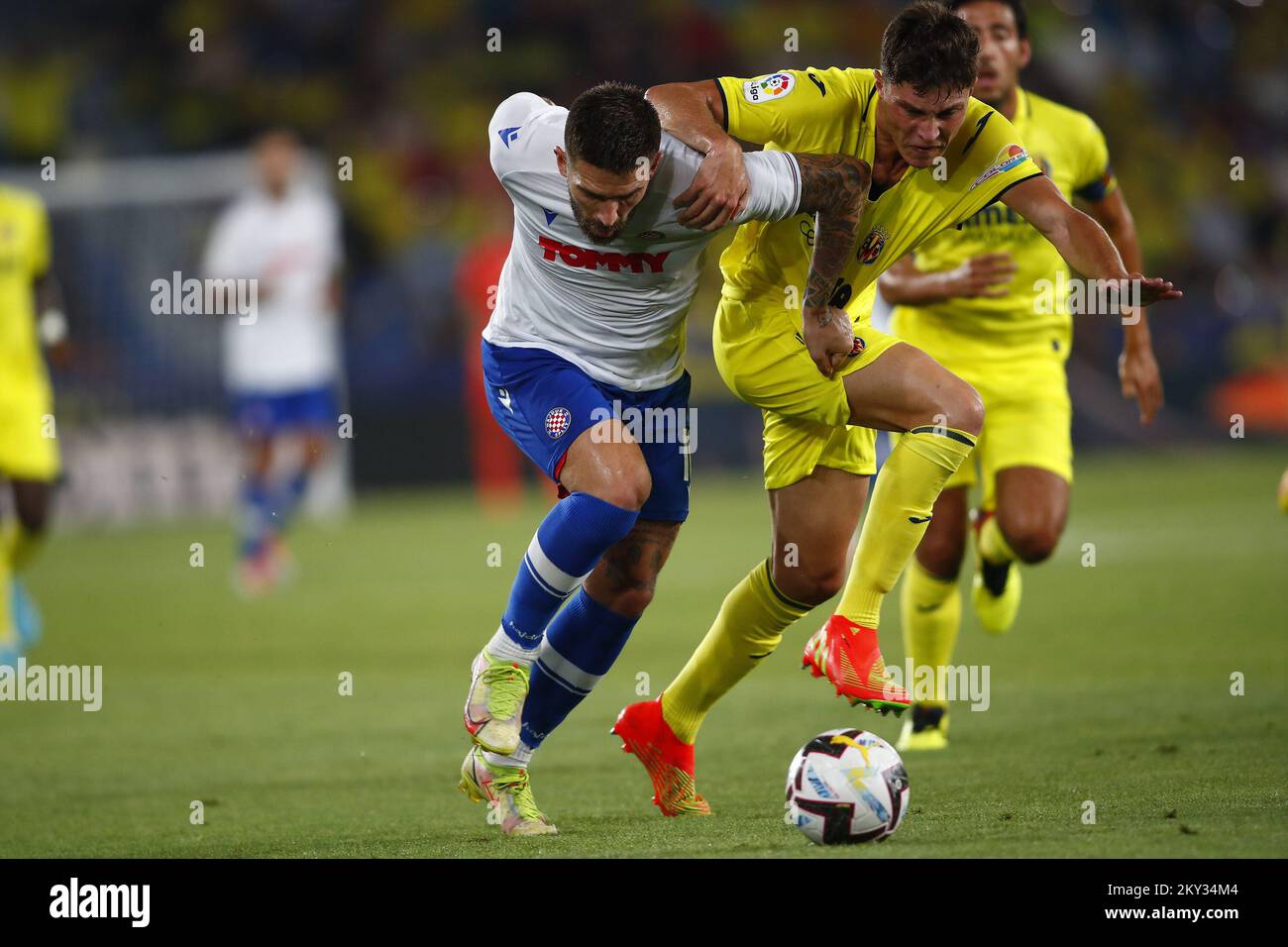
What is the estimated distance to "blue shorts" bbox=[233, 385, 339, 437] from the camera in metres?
13.7

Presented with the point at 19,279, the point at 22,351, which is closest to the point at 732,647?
the point at 22,351

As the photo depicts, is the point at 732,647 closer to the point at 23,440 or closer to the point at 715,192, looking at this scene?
the point at 715,192

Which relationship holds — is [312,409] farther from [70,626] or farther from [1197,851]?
[1197,851]

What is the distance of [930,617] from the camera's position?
21.2 feet

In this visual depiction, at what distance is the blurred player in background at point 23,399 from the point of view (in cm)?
890

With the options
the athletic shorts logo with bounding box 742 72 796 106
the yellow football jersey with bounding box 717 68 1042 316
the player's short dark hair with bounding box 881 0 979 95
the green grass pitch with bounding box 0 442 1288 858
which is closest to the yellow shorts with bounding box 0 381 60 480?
the green grass pitch with bounding box 0 442 1288 858

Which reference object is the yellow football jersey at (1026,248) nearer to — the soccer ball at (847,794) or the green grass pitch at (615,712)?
the green grass pitch at (615,712)

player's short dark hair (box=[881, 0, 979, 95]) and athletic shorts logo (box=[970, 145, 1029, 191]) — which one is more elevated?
player's short dark hair (box=[881, 0, 979, 95])

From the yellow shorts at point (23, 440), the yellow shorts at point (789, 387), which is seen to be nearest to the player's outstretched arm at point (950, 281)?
the yellow shorts at point (789, 387)

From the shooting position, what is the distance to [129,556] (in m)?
14.9

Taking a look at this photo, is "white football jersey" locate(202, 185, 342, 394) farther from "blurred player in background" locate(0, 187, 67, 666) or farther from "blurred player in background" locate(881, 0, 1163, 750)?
"blurred player in background" locate(881, 0, 1163, 750)

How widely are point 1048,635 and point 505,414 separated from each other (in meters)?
4.74

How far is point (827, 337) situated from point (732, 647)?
1069mm

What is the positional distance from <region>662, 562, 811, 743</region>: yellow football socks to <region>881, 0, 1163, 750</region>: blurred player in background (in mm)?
1137
